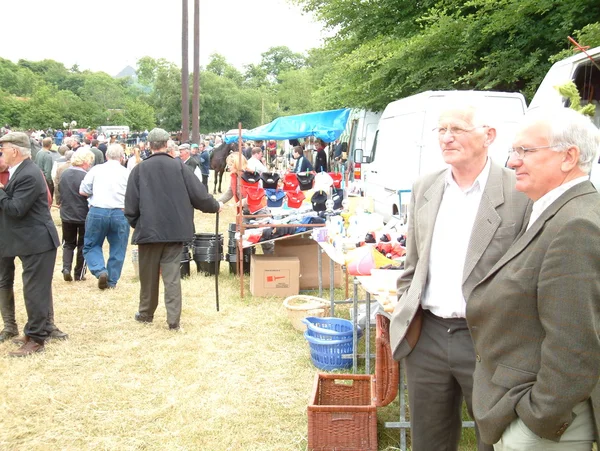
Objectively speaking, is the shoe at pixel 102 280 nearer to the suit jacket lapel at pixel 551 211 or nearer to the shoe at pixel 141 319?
the shoe at pixel 141 319

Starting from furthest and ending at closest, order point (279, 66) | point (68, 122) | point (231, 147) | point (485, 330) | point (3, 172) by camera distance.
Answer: point (279, 66) < point (68, 122) < point (231, 147) < point (3, 172) < point (485, 330)

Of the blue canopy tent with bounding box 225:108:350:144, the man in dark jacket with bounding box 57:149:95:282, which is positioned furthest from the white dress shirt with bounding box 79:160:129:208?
the blue canopy tent with bounding box 225:108:350:144

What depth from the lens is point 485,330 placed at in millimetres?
2018

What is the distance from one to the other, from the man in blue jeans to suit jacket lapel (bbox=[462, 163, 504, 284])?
6.17 m

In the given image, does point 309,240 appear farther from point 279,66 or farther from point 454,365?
point 279,66

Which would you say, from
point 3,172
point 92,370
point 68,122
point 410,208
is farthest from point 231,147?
point 68,122

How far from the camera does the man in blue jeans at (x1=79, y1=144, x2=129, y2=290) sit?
26.0 feet

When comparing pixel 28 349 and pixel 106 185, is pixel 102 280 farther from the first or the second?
pixel 28 349

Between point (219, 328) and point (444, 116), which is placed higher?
point (444, 116)

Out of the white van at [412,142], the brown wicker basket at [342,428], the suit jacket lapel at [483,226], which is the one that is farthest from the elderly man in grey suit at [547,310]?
the white van at [412,142]

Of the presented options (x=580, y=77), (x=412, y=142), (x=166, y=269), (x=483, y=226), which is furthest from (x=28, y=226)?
(x=412, y=142)

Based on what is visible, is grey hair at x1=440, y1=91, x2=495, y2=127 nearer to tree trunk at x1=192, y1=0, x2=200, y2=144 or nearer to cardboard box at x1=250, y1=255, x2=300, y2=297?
cardboard box at x1=250, y1=255, x2=300, y2=297

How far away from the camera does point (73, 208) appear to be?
→ 329 inches

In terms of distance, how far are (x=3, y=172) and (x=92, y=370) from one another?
7.55 feet
